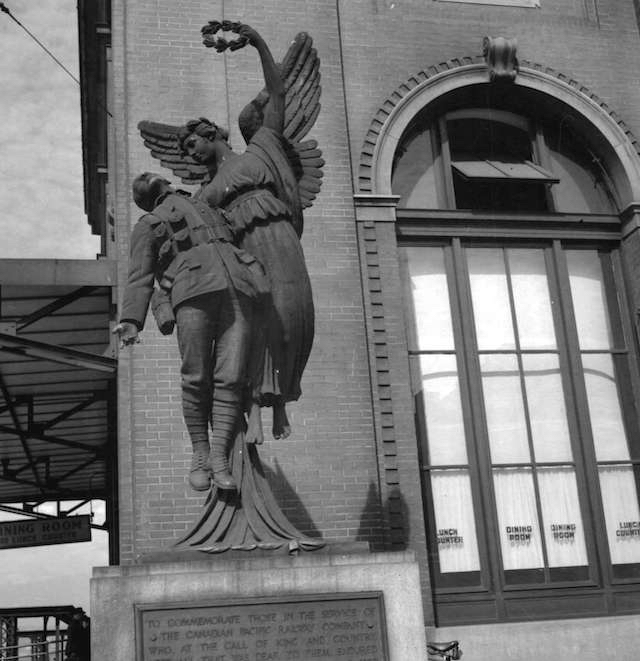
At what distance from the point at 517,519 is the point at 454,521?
80cm

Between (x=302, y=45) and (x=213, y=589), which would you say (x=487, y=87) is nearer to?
(x=302, y=45)

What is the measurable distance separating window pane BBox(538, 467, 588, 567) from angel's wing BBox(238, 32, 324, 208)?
6353 mm

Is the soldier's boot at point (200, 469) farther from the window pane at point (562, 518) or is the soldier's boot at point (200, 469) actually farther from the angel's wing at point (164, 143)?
the window pane at point (562, 518)

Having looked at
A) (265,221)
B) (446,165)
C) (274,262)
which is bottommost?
(274,262)

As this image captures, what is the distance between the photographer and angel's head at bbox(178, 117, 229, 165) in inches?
290

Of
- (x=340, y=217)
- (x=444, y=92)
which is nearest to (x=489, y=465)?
(x=340, y=217)

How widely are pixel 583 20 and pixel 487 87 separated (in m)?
1.91

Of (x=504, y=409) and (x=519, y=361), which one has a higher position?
(x=519, y=361)

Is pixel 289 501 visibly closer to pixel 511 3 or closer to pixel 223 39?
pixel 223 39

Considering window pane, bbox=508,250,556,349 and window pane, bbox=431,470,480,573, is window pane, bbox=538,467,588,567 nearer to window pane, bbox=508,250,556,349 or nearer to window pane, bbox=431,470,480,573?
window pane, bbox=431,470,480,573

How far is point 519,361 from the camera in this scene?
12898mm

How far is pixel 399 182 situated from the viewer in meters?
13.5

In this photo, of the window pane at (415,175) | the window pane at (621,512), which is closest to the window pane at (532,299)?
the window pane at (415,175)

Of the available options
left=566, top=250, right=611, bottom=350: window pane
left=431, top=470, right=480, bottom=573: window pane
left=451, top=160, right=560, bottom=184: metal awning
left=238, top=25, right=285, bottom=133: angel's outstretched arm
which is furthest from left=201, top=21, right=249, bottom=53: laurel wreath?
left=566, top=250, right=611, bottom=350: window pane
